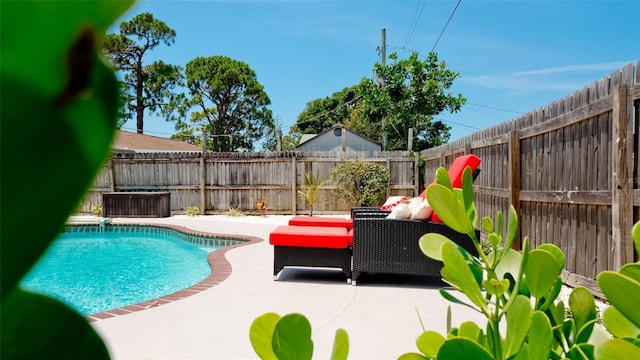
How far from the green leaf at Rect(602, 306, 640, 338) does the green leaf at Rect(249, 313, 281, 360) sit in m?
0.34

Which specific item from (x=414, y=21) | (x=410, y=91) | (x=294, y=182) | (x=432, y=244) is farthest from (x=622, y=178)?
(x=414, y=21)

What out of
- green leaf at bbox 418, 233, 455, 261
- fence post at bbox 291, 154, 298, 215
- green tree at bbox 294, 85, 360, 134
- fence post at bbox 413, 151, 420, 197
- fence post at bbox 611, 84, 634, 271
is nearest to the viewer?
green leaf at bbox 418, 233, 455, 261

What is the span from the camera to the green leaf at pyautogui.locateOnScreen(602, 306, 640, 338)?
0.44 metres

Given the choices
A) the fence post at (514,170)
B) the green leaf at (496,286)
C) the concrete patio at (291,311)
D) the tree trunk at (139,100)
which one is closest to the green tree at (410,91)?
Result: the fence post at (514,170)

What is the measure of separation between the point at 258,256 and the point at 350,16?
39.9 feet

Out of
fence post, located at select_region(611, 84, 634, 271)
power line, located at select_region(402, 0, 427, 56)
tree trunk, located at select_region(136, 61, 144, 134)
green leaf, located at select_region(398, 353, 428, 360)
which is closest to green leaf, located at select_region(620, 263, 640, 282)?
green leaf, located at select_region(398, 353, 428, 360)

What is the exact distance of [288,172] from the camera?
1148 centimetres

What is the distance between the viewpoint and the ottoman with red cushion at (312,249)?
14.5ft

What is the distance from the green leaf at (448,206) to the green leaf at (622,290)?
0.14 meters

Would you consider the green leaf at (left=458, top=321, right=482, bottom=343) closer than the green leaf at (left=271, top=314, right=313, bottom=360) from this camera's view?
No

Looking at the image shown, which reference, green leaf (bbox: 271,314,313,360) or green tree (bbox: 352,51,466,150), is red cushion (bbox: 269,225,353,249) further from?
green tree (bbox: 352,51,466,150)

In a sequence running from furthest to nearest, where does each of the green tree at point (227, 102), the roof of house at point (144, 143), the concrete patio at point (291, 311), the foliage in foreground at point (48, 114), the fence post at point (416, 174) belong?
1. the green tree at point (227, 102)
2. the roof of house at point (144, 143)
3. the fence post at point (416, 174)
4. the concrete patio at point (291, 311)
5. the foliage in foreground at point (48, 114)

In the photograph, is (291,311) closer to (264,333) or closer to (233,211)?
(264,333)

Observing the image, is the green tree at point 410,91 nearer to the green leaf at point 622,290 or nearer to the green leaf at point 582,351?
the green leaf at point 582,351
